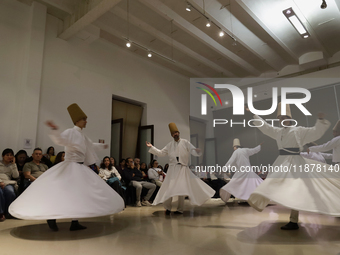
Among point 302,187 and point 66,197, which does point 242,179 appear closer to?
point 302,187

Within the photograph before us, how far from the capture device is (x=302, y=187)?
2.72m

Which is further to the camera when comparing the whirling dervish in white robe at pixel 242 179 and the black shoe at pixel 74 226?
the whirling dervish in white robe at pixel 242 179

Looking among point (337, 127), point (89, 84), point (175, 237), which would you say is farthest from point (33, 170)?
point (337, 127)

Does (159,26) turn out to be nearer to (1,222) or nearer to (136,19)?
(136,19)

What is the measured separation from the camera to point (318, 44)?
7727mm

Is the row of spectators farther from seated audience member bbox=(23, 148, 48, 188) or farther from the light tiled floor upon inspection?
the light tiled floor

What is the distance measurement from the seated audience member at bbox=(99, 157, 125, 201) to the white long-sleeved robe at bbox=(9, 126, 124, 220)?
6.26 ft

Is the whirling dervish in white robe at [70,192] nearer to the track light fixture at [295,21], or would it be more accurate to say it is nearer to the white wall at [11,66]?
the white wall at [11,66]

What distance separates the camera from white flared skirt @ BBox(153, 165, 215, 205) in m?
4.07

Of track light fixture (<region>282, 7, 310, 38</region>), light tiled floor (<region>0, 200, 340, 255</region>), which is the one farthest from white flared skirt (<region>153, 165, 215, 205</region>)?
track light fixture (<region>282, 7, 310, 38</region>)

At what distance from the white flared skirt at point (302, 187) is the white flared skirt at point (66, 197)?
1.70 meters

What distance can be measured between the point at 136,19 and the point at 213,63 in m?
3.52

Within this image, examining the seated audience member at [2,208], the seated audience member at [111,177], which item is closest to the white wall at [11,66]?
the seated audience member at [111,177]

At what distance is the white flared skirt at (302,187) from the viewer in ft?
8.42
